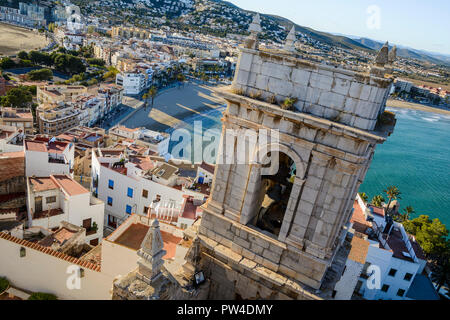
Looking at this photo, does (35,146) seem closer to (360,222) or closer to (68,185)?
(68,185)

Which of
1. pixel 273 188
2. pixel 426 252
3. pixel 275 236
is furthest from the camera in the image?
pixel 426 252

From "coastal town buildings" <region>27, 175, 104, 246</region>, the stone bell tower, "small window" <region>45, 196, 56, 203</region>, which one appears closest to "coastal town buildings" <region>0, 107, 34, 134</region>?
"coastal town buildings" <region>27, 175, 104, 246</region>

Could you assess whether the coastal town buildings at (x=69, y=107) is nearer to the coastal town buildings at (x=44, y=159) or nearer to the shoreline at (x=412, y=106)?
the coastal town buildings at (x=44, y=159)

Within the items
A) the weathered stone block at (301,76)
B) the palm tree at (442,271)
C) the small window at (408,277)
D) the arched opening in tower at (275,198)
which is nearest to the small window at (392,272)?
the small window at (408,277)

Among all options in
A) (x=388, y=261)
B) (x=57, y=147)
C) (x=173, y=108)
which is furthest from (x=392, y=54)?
(x=173, y=108)

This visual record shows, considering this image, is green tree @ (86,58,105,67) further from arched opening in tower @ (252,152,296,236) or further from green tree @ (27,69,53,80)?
arched opening in tower @ (252,152,296,236)

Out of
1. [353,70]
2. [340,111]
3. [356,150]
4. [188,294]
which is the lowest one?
[188,294]

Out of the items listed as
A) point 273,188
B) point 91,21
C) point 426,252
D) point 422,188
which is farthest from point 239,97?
point 91,21

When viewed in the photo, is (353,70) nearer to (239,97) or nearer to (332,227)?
(239,97)
